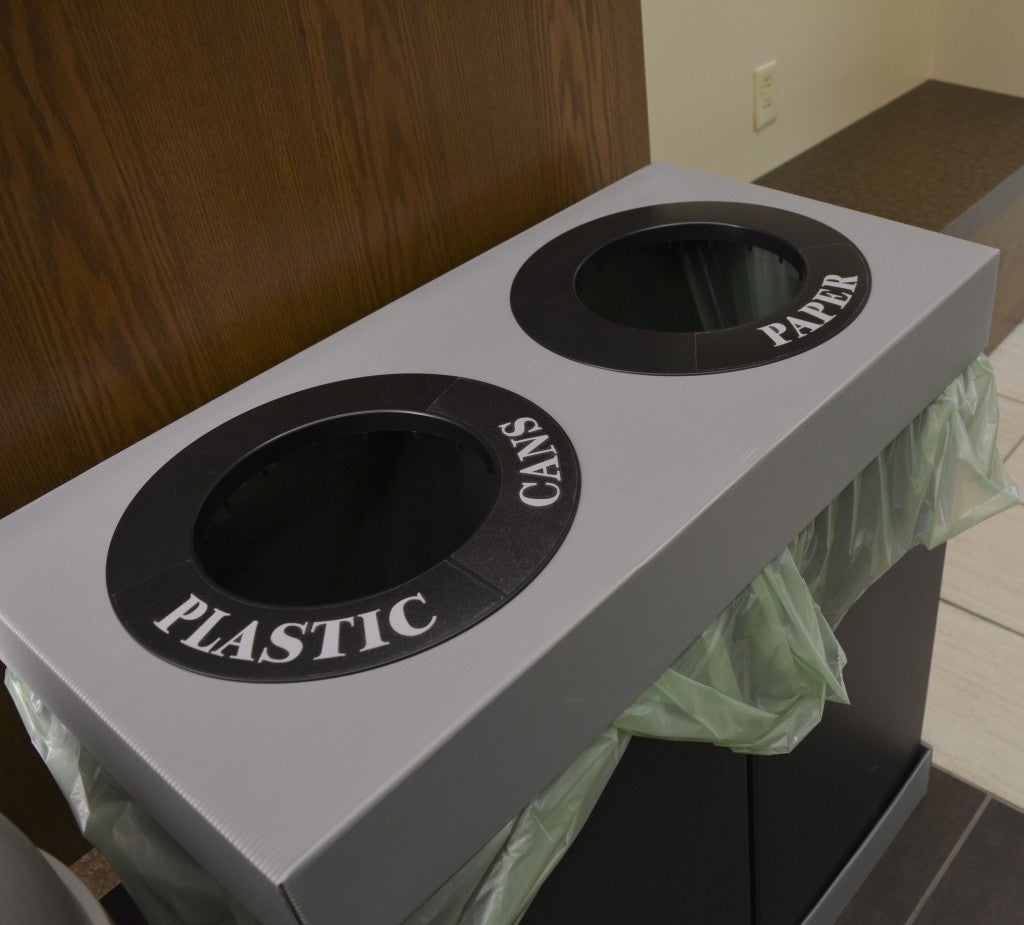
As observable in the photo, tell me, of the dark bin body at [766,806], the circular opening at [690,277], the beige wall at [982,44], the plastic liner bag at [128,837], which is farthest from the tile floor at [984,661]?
the plastic liner bag at [128,837]

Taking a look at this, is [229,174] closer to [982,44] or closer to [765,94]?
[765,94]

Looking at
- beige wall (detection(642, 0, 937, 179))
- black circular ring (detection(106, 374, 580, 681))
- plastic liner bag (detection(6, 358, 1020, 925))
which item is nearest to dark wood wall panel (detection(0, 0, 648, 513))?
black circular ring (detection(106, 374, 580, 681))

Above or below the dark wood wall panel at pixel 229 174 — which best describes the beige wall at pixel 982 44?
below

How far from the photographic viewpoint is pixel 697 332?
0.81 meters

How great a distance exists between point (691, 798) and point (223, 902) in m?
0.33

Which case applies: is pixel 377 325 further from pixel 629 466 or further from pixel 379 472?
pixel 629 466

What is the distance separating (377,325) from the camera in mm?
831

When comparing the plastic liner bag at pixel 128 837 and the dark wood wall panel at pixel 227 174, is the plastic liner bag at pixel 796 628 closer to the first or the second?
the plastic liner bag at pixel 128 837

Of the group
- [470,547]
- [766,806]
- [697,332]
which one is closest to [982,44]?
[697,332]

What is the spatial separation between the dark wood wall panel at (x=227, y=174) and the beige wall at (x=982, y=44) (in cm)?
139

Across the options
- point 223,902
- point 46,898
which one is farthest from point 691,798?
point 46,898

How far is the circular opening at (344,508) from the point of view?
73 cm

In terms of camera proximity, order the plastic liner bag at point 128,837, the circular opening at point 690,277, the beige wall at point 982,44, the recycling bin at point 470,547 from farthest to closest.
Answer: the beige wall at point 982,44, the circular opening at point 690,277, the plastic liner bag at point 128,837, the recycling bin at point 470,547

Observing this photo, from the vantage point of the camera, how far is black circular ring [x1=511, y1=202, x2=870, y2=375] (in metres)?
0.73
